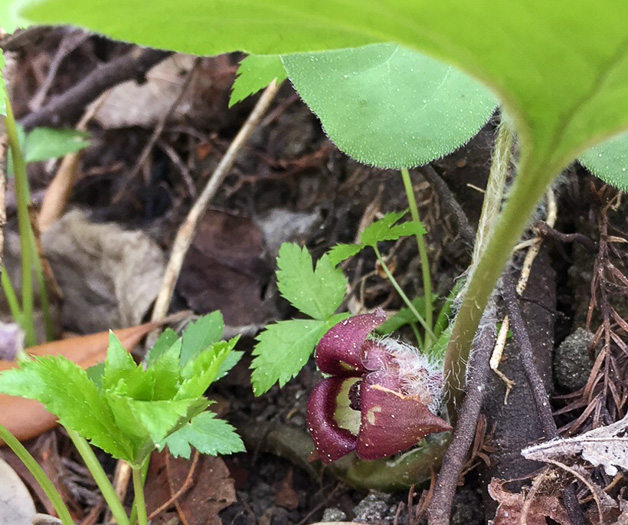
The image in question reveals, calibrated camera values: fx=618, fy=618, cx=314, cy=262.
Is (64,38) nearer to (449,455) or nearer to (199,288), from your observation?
(199,288)

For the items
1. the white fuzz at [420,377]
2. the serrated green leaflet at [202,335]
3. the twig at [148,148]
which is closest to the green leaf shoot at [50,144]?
the twig at [148,148]

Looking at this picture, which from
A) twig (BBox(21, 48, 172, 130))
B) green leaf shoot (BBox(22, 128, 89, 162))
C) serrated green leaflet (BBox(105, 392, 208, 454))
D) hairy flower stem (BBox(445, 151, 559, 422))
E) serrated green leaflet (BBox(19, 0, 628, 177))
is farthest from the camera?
twig (BBox(21, 48, 172, 130))

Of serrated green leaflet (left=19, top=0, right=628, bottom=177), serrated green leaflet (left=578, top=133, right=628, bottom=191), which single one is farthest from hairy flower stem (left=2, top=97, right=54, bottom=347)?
serrated green leaflet (left=578, top=133, right=628, bottom=191)

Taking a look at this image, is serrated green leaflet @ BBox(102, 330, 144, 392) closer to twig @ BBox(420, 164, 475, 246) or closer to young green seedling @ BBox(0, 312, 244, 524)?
young green seedling @ BBox(0, 312, 244, 524)

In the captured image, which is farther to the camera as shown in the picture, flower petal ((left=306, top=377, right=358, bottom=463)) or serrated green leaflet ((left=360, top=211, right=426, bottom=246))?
serrated green leaflet ((left=360, top=211, right=426, bottom=246))

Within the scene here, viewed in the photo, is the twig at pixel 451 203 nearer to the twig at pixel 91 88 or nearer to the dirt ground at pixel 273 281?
the dirt ground at pixel 273 281

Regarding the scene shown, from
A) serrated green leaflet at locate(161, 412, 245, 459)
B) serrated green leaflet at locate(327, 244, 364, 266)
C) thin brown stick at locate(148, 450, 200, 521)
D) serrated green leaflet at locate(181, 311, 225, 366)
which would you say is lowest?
thin brown stick at locate(148, 450, 200, 521)
